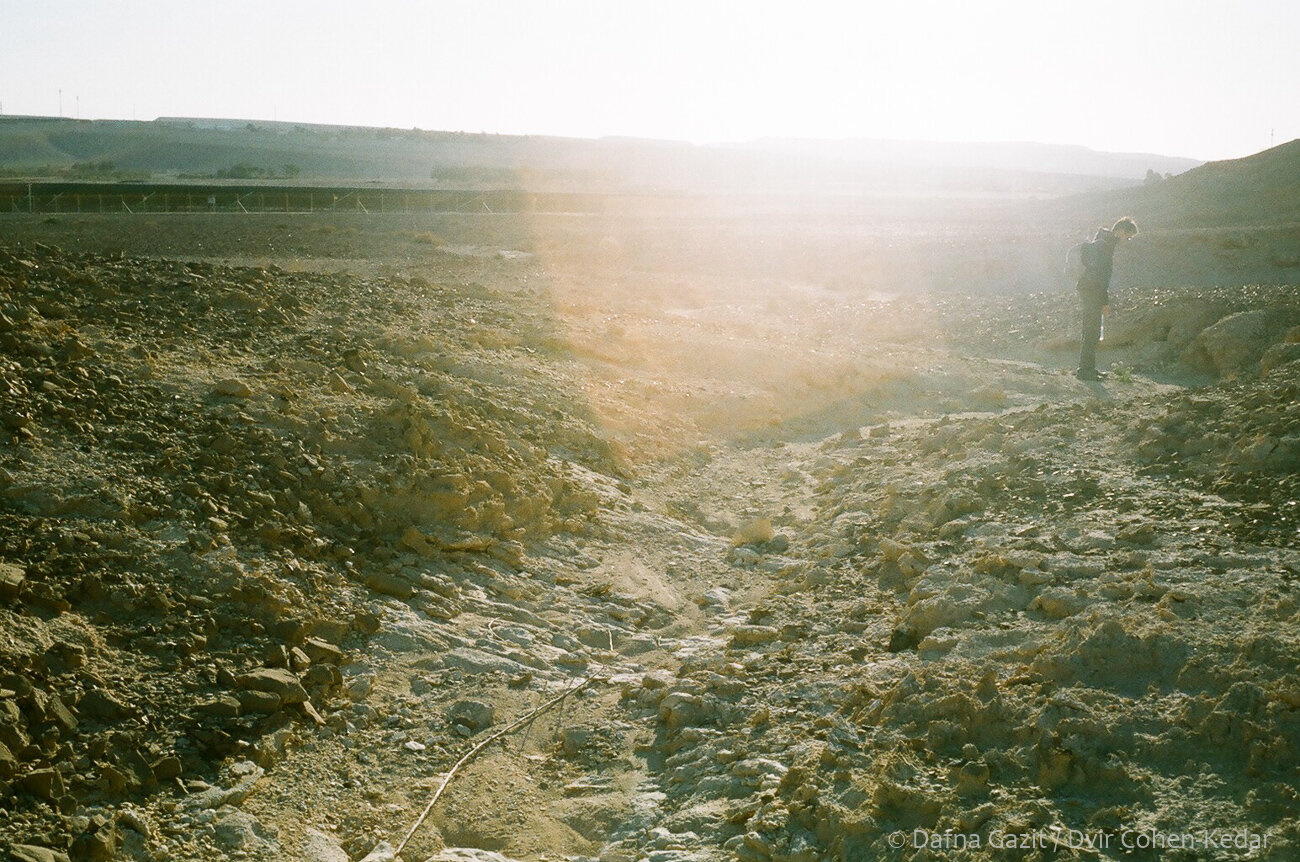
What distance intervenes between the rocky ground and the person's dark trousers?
176 cm

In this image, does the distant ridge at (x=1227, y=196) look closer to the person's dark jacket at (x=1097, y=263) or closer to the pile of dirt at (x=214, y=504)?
the person's dark jacket at (x=1097, y=263)

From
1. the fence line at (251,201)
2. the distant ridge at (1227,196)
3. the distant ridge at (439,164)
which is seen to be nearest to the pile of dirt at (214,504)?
the distant ridge at (1227,196)

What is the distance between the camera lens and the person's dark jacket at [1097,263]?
1150 cm

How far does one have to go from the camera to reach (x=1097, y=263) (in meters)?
11.5

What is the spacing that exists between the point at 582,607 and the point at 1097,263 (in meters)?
7.60

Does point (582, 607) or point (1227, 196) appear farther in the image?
point (1227, 196)

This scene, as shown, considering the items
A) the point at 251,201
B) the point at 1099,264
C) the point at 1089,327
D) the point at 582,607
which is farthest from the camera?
the point at 251,201

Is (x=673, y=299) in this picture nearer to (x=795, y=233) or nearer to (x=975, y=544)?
(x=975, y=544)

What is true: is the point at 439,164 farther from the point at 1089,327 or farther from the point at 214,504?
the point at 214,504

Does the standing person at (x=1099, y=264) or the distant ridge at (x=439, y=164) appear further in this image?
the distant ridge at (x=439, y=164)

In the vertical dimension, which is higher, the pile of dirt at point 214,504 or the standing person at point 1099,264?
the standing person at point 1099,264

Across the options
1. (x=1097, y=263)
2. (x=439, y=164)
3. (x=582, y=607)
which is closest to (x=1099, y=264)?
(x=1097, y=263)

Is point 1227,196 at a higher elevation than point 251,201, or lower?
higher

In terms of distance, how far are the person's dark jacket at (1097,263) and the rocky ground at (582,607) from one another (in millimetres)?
1730
